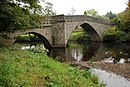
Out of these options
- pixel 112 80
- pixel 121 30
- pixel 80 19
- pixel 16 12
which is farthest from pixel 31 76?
pixel 121 30

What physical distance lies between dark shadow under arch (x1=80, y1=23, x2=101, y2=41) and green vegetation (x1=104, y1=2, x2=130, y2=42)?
2.15m

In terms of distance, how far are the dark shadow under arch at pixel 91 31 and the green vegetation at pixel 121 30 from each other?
2.15 metres

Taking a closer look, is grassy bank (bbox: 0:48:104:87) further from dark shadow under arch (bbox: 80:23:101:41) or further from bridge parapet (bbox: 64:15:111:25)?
dark shadow under arch (bbox: 80:23:101:41)

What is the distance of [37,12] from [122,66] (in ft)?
33.4

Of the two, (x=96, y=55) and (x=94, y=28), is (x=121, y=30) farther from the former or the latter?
(x=96, y=55)

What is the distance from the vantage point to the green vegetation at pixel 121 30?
54688mm

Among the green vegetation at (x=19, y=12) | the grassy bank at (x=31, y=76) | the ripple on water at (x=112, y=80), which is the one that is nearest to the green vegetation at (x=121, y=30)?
the ripple on water at (x=112, y=80)

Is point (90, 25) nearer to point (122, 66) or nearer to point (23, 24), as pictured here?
point (122, 66)

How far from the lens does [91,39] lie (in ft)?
207

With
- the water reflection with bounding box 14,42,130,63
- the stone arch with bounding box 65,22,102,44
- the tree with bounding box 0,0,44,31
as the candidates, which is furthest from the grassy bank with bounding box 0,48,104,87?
the stone arch with bounding box 65,22,102,44

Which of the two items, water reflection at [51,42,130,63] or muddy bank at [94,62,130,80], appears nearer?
muddy bank at [94,62,130,80]

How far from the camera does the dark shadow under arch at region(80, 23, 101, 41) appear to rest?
184 feet

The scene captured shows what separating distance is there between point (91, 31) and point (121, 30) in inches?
255

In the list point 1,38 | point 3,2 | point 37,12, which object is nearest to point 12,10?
point 3,2
